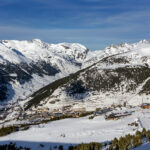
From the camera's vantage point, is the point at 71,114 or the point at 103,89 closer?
the point at 71,114

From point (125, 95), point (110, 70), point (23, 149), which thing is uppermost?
point (110, 70)

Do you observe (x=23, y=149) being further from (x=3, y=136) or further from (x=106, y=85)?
(x=106, y=85)

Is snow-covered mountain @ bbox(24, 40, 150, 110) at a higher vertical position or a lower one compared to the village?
higher

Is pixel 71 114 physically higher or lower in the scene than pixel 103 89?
lower

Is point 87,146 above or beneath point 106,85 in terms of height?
beneath

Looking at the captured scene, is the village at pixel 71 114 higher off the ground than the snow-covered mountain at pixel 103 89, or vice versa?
the snow-covered mountain at pixel 103 89

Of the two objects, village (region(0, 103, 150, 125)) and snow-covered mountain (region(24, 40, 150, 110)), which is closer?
village (region(0, 103, 150, 125))

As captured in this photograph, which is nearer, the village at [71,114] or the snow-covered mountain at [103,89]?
the village at [71,114]

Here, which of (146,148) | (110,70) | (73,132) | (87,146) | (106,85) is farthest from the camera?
(110,70)

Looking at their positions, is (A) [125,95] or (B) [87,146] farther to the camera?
(A) [125,95]

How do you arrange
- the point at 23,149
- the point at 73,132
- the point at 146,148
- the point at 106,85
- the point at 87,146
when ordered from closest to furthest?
the point at 146,148
the point at 87,146
the point at 23,149
the point at 73,132
the point at 106,85

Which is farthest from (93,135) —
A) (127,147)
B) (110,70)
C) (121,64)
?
(121,64)
